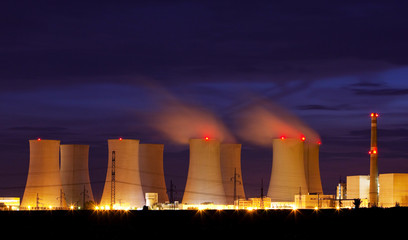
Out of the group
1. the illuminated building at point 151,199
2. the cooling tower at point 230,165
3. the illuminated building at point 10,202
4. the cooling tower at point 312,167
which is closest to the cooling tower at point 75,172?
the illuminated building at point 151,199

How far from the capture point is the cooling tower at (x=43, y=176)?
74.2 m

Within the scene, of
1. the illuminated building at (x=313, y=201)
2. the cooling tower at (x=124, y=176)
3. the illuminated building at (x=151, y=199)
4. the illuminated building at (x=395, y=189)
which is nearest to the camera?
the cooling tower at (x=124, y=176)

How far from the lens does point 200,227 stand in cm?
6544

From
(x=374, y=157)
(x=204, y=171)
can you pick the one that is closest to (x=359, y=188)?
(x=374, y=157)

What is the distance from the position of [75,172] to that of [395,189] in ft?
99.1

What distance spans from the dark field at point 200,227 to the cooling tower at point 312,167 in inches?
141

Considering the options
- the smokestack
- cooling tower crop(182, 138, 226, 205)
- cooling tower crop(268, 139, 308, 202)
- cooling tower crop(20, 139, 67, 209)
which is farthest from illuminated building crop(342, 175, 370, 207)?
cooling tower crop(20, 139, 67, 209)

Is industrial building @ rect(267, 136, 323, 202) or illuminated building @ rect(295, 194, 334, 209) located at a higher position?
industrial building @ rect(267, 136, 323, 202)

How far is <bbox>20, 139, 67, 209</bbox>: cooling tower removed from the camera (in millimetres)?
74188

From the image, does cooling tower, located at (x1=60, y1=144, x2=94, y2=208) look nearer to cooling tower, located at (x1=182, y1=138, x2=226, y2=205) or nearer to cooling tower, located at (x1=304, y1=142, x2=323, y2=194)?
cooling tower, located at (x1=182, y1=138, x2=226, y2=205)

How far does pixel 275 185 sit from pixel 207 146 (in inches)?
312

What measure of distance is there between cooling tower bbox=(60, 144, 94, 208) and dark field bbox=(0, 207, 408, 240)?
1.94 m

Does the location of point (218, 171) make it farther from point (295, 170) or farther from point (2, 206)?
point (2, 206)

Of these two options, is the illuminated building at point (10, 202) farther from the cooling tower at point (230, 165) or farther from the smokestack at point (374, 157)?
the smokestack at point (374, 157)
